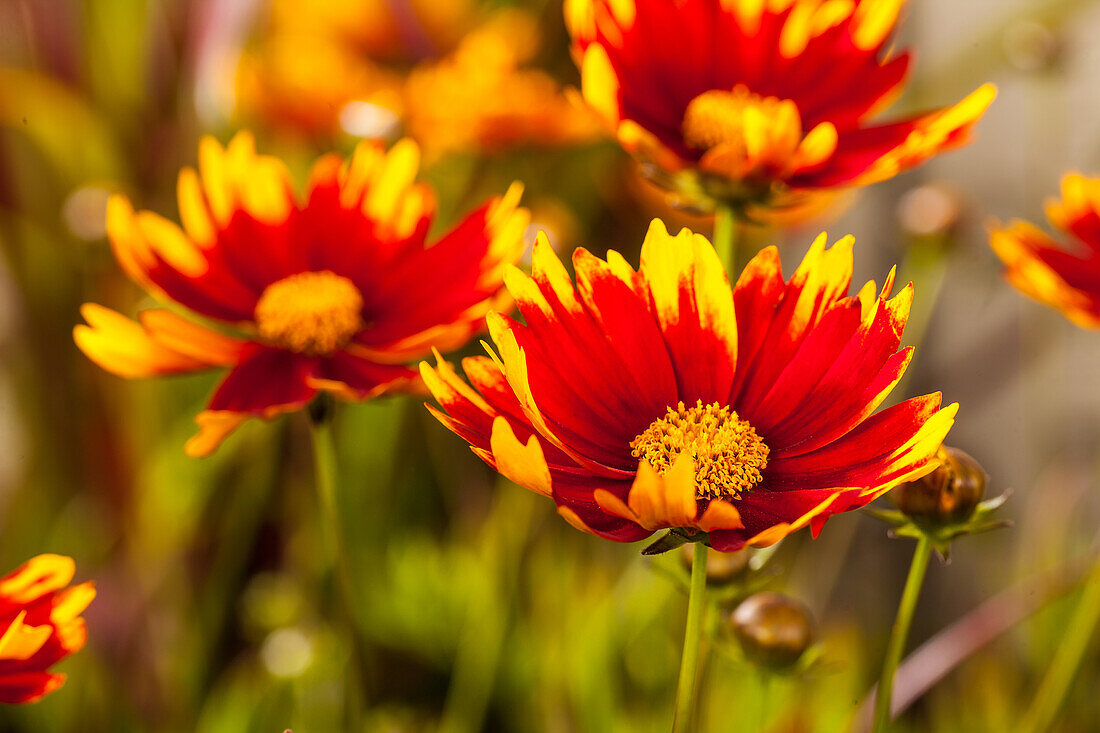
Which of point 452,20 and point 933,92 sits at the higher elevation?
point 452,20

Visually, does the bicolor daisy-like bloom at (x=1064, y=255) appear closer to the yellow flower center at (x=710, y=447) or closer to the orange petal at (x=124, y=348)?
the yellow flower center at (x=710, y=447)

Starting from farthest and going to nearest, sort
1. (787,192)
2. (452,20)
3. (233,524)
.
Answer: (452,20) → (233,524) → (787,192)

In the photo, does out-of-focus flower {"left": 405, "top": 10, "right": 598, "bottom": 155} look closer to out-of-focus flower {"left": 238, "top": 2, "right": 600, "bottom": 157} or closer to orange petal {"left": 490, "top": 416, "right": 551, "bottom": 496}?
out-of-focus flower {"left": 238, "top": 2, "right": 600, "bottom": 157}

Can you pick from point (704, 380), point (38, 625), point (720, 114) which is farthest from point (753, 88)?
point (38, 625)

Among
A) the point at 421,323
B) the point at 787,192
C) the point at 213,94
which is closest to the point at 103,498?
the point at 213,94

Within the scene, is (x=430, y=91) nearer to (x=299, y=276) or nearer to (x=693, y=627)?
(x=299, y=276)

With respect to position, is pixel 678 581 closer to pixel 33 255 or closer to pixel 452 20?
pixel 33 255
